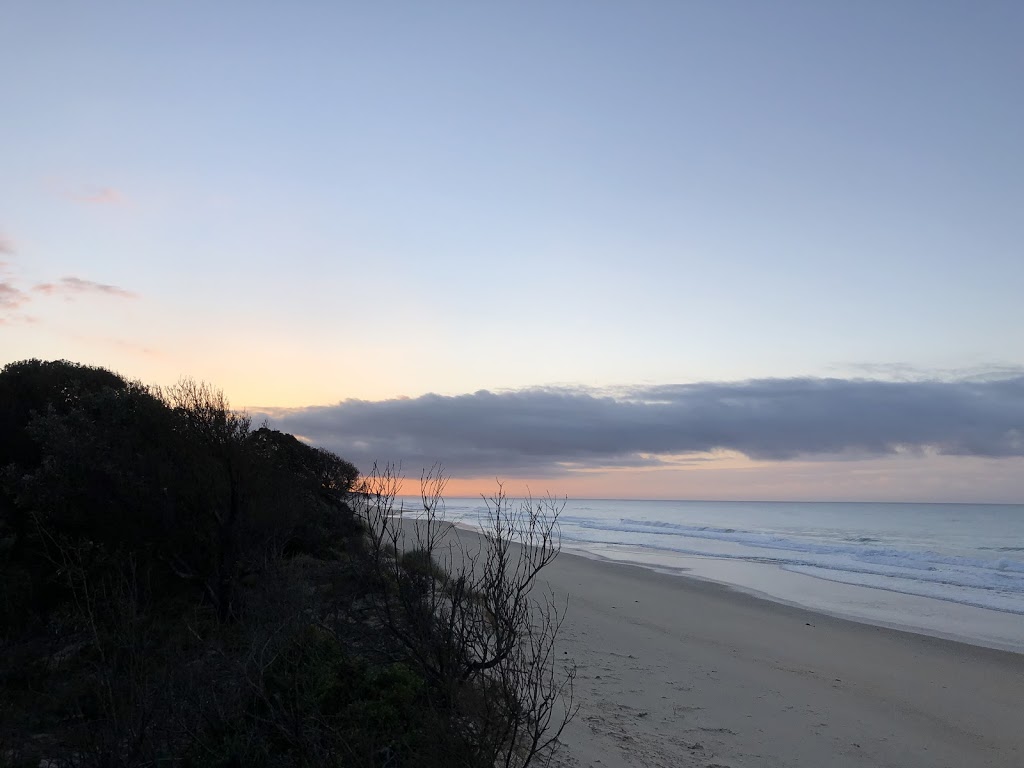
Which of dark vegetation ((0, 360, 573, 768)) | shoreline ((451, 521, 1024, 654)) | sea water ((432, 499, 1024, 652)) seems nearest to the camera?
dark vegetation ((0, 360, 573, 768))

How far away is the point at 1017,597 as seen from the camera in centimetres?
2181

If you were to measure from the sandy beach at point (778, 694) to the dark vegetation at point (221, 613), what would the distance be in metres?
0.92

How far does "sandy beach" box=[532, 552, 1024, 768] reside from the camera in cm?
854

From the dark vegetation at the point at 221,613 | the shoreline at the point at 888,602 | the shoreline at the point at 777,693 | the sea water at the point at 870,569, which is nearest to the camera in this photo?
the dark vegetation at the point at 221,613

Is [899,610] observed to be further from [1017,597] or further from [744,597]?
[1017,597]

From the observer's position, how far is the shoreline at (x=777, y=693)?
8531 millimetres

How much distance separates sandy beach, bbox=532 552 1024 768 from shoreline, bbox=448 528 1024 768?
0.09 ft

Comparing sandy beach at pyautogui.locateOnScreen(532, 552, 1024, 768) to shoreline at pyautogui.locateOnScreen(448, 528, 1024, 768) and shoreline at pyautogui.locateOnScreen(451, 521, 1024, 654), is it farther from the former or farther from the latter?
shoreline at pyautogui.locateOnScreen(451, 521, 1024, 654)

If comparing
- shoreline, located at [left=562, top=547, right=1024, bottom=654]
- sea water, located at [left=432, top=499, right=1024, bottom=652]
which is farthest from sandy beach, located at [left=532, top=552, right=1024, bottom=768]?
sea water, located at [left=432, top=499, right=1024, bottom=652]

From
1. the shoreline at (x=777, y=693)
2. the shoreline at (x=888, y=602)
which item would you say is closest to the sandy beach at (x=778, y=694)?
the shoreline at (x=777, y=693)

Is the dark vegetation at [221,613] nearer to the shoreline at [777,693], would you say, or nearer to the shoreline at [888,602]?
the shoreline at [777,693]

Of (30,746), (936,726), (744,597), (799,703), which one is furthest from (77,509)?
(744,597)

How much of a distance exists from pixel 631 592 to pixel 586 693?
11.0 m

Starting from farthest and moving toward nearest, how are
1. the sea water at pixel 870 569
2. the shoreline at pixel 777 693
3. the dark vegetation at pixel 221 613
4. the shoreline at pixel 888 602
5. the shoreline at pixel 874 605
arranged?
the sea water at pixel 870 569 < the shoreline at pixel 874 605 < the shoreline at pixel 888 602 < the shoreline at pixel 777 693 < the dark vegetation at pixel 221 613
